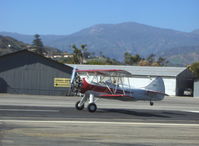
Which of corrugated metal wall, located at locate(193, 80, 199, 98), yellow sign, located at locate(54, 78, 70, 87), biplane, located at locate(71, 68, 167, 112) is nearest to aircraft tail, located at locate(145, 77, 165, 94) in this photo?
biplane, located at locate(71, 68, 167, 112)

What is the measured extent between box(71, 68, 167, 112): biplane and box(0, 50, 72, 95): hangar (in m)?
20.9

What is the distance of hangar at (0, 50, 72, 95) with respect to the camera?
146 feet

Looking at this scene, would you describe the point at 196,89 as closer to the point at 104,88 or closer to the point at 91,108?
the point at 104,88

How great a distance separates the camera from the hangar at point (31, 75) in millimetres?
44469

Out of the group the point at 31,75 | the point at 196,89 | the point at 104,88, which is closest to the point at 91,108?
the point at 104,88

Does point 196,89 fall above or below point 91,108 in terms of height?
above

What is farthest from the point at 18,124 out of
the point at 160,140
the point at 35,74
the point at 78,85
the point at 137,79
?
the point at 137,79

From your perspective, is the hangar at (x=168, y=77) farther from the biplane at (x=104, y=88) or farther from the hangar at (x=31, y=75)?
the biplane at (x=104, y=88)

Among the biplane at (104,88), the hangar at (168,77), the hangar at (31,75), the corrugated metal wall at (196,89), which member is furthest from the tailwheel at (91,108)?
the corrugated metal wall at (196,89)

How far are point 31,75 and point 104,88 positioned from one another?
74.0ft

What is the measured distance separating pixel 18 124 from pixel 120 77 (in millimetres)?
9752

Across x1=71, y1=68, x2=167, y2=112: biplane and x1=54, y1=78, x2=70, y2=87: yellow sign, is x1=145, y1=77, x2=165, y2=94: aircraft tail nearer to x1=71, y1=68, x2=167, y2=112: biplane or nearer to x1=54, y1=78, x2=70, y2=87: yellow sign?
x1=71, y1=68, x2=167, y2=112: biplane

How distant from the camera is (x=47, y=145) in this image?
11172mm

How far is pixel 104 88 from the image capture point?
23719 millimetres
